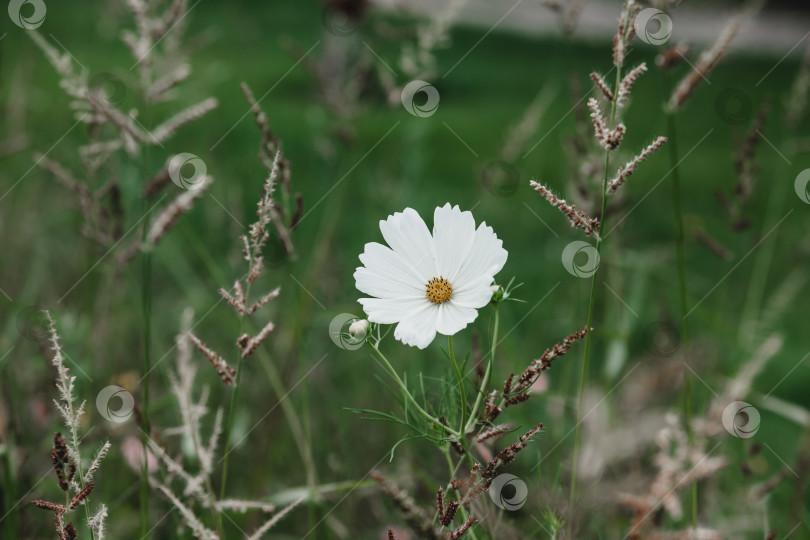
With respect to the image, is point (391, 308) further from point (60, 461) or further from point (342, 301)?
point (342, 301)

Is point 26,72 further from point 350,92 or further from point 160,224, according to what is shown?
point 160,224

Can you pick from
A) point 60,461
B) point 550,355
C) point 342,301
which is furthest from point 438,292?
point 342,301

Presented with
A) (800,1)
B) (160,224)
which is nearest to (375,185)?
(160,224)

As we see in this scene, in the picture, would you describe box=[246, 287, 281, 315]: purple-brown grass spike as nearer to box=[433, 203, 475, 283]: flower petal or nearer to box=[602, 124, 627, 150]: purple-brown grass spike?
box=[433, 203, 475, 283]: flower petal

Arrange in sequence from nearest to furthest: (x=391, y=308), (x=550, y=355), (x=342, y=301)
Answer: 1. (x=550, y=355)
2. (x=391, y=308)
3. (x=342, y=301)

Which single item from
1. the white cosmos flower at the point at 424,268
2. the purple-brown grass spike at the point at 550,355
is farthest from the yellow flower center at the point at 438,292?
the purple-brown grass spike at the point at 550,355

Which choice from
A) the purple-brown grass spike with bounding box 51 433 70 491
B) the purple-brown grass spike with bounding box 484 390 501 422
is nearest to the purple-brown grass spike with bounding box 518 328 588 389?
the purple-brown grass spike with bounding box 484 390 501 422

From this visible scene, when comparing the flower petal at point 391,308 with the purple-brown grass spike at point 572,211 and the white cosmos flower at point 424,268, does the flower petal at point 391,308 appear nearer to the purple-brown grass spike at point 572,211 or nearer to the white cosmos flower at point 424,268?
the white cosmos flower at point 424,268
